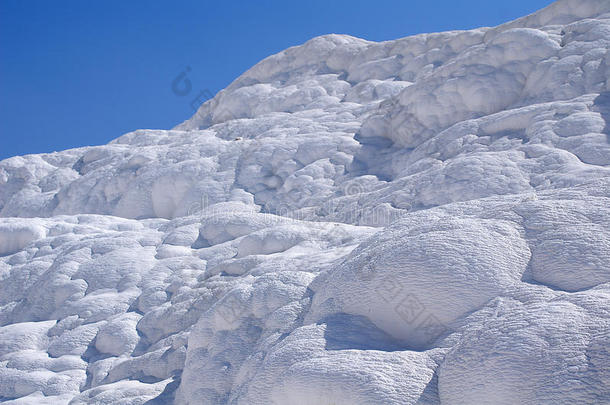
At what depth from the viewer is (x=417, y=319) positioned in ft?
15.7

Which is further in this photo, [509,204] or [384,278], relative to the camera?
[509,204]

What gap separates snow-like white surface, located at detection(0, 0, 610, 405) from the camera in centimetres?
425

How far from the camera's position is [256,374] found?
5016mm

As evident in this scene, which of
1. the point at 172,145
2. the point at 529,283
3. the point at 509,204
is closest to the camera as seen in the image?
the point at 529,283

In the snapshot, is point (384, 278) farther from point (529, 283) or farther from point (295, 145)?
point (295, 145)

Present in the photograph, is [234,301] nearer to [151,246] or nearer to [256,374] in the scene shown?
[256,374]

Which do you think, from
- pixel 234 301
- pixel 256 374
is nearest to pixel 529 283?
pixel 256 374

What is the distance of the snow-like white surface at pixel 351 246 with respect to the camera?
13.9 ft

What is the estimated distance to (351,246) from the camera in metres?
7.90

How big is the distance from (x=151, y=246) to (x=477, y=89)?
7.43 m

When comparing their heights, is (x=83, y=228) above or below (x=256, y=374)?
above

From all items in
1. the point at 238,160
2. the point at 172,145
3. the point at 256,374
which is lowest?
the point at 256,374

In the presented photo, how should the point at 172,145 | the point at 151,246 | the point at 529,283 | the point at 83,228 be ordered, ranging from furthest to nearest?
1. the point at 172,145
2. the point at 83,228
3. the point at 151,246
4. the point at 529,283

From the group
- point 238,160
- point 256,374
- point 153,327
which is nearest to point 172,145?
point 238,160
